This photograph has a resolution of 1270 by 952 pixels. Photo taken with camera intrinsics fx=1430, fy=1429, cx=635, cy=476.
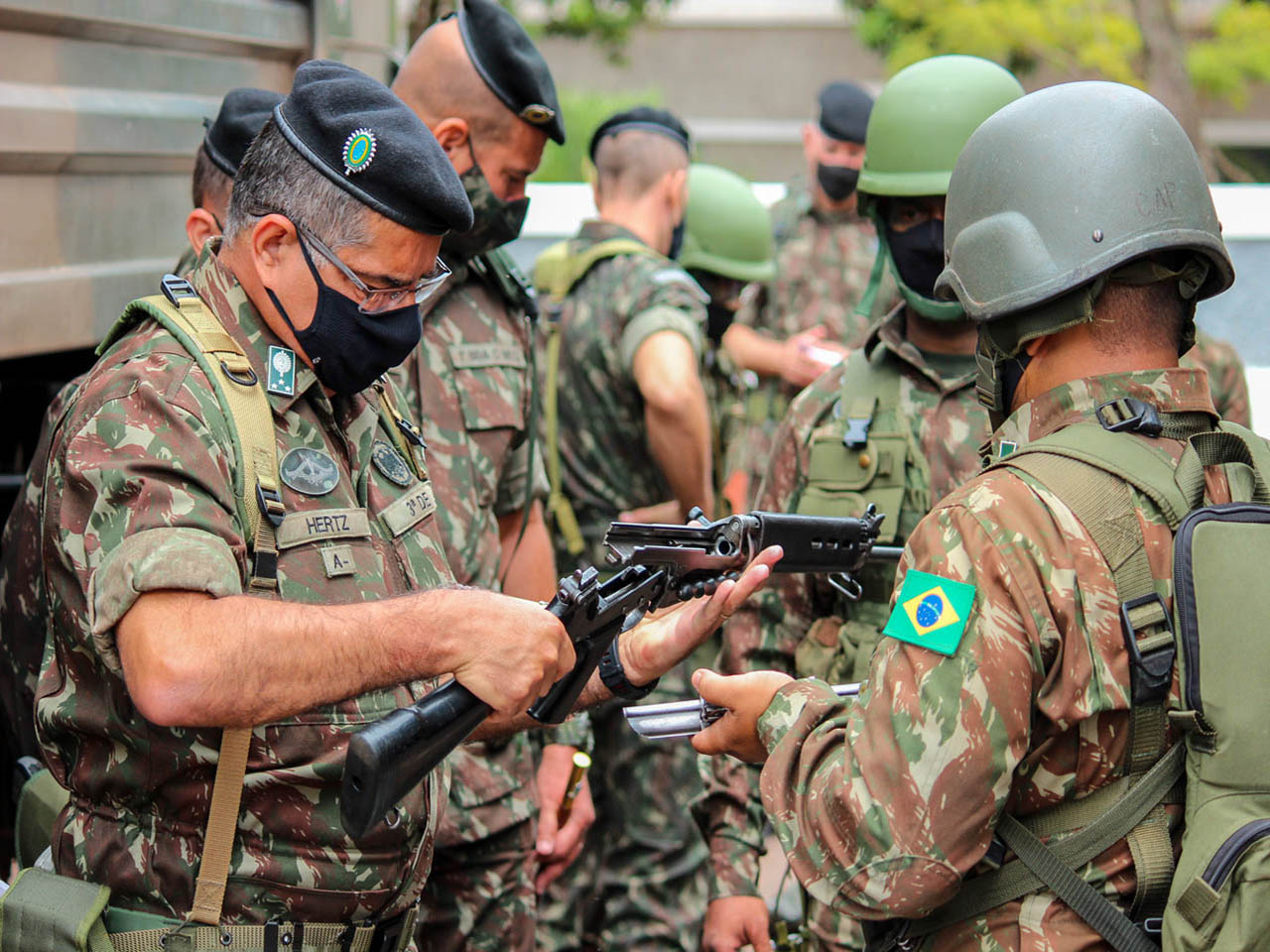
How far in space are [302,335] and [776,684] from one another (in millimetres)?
968

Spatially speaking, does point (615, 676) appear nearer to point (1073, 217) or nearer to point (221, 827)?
point (221, 827)

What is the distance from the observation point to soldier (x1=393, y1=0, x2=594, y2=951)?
3.40m

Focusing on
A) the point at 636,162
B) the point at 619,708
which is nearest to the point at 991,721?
the point at 619,708

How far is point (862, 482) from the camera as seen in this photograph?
3.13 meters

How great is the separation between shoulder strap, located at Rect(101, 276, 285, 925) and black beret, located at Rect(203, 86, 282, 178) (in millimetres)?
1372

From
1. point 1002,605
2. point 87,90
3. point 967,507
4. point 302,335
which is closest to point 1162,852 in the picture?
point 1002,605

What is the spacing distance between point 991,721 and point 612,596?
0.71m

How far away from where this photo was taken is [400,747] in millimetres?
1938

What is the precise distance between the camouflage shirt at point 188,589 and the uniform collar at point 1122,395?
43.3 inches

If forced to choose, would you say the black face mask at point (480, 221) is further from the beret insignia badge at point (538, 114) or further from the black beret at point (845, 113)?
the black beret at point (845, 113)

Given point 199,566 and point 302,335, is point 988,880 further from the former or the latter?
point 302,335

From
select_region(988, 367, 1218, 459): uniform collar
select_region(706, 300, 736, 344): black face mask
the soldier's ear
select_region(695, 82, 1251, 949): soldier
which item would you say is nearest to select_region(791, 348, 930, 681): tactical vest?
select_region(695, 82, 1251, 949): soldier

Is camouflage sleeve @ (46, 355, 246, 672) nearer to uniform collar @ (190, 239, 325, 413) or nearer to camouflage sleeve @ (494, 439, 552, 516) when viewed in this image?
uniform collar @ (190, 239, 325, 413)

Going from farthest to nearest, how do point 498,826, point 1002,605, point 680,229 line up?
point 680,229 → point 498,826 → point 1002,605
